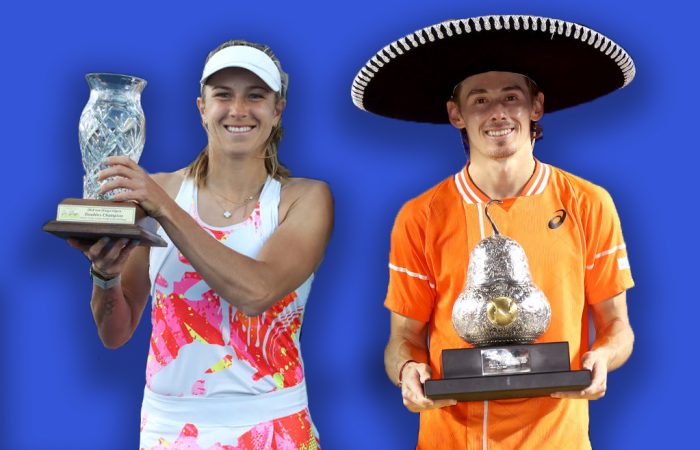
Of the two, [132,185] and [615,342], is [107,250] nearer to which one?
[132,185]

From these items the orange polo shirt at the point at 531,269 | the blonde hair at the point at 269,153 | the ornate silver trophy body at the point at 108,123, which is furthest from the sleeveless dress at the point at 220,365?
the orange polo shirt at the point at 531,269

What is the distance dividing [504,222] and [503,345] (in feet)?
1.37

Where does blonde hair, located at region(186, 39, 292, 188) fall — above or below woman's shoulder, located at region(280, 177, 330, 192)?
above

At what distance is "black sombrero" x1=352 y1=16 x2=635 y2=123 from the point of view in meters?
2.71

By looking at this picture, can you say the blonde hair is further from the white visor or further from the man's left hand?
the man's left hand

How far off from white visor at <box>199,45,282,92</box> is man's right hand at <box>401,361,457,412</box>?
2.97 feet

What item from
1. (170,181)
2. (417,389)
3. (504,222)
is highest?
(170,181)

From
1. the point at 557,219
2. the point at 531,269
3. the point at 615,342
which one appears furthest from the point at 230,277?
the point at 615,342

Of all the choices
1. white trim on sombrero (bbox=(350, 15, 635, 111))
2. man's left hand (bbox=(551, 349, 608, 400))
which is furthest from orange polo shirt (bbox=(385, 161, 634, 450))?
white trim on sombrero (bbox=(350, 15, 635, 111))

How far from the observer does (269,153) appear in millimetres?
3043

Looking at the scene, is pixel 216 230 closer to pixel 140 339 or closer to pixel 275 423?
pixel 275 423

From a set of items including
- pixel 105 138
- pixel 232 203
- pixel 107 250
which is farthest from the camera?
pixel 232 203

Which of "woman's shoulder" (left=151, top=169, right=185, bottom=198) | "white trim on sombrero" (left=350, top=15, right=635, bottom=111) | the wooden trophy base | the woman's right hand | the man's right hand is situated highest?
"white trim on sombrero" (left=350, top=15, right=635, bottom=111)

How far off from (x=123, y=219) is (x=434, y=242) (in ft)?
2.93
